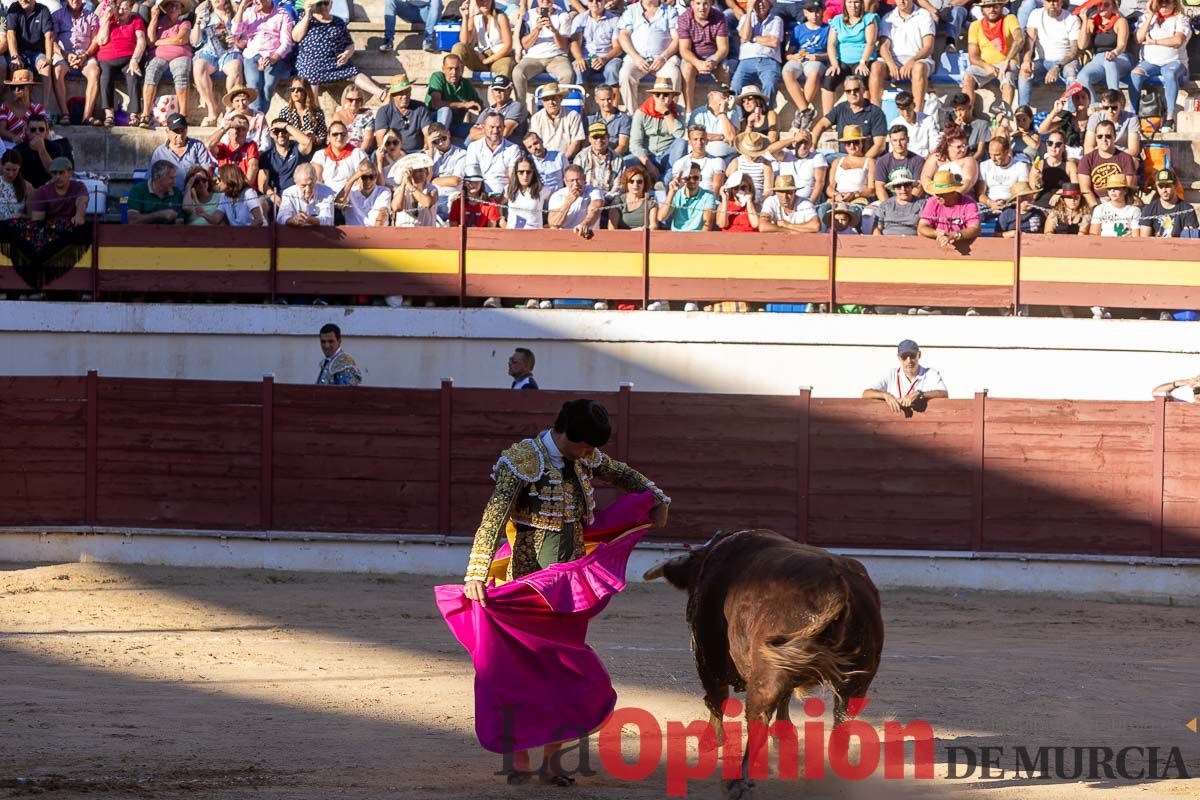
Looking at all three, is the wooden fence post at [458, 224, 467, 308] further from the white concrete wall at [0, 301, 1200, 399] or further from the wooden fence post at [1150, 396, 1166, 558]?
the wooden fence post at [1150, 396, 1166, 558]

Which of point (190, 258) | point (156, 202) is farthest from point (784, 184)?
point (156, 202)

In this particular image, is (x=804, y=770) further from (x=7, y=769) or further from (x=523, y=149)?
(x=523, y=149)

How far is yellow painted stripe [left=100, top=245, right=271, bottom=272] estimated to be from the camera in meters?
12.4

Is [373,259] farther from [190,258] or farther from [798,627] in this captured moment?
[798,627]

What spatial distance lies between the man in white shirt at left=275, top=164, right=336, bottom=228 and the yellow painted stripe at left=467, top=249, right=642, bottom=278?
112 centimetres

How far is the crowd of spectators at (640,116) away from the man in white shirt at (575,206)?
18 mm

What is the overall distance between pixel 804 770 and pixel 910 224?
739cm

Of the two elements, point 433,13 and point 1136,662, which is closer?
point 1136,662

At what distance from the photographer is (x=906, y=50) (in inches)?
528

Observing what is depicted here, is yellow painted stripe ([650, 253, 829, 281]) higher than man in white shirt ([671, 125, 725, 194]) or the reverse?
the reverse

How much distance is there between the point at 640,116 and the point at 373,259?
2325 millimetres

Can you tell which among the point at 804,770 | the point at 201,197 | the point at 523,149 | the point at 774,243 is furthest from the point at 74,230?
the point at 804,770

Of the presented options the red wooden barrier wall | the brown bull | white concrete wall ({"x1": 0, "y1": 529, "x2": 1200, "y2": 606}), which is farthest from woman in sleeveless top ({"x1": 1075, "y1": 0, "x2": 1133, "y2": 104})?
the brown bull

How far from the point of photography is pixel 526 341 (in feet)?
40.1
